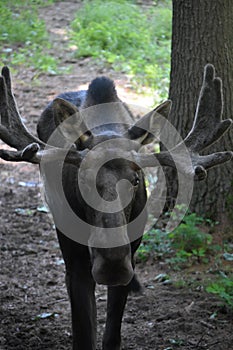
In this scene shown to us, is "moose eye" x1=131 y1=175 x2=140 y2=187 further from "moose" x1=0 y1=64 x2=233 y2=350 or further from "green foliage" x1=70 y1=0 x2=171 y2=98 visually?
"green foliage" x1=70 y1=0 x2=171 y2=98

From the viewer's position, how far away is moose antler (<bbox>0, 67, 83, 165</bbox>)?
439 centimetres

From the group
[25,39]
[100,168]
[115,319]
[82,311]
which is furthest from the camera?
[25,39]

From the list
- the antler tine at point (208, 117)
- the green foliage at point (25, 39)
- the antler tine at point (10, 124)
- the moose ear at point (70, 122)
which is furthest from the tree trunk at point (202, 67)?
the green foliage at point (25, 39)

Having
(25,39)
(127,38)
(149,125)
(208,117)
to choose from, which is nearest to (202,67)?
(208,117)

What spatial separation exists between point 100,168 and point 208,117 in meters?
0.94

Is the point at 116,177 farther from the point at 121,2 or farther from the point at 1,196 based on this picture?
the point at 121,2

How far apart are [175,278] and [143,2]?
11504 mm

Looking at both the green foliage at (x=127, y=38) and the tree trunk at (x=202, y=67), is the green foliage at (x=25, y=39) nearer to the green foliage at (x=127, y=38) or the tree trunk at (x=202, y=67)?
the green foliage at (x=127, y=38)

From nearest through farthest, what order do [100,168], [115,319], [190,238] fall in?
1. [100,168]
2. [115,319]
3. [190,238]

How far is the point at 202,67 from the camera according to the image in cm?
691

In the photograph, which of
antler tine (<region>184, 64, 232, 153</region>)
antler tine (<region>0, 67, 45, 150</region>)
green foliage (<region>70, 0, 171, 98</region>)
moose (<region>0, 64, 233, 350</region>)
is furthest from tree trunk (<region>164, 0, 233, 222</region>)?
green foliage (<region>70, 0, 171, 98</region>)

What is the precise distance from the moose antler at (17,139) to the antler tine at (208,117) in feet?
2.78

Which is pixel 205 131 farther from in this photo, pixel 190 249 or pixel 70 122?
pixel 190 249

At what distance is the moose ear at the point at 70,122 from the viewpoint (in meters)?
4.50
